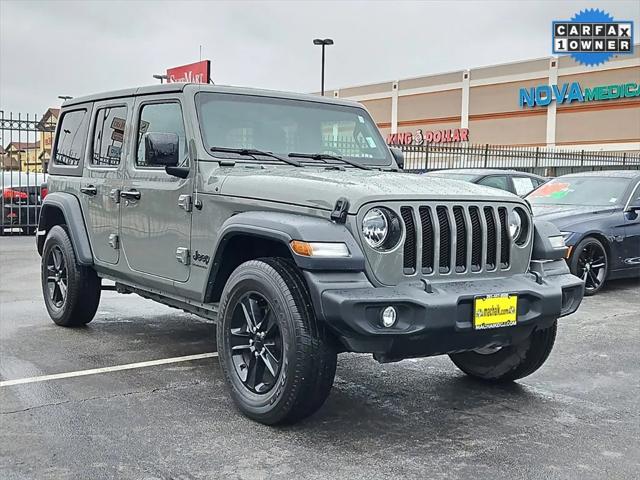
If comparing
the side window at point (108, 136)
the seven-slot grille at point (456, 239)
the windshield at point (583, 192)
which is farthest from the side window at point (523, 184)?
the seven-slot grille at point (456, 239)

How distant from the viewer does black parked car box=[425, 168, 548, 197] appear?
1129 centimetres

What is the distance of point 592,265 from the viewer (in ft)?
28.9

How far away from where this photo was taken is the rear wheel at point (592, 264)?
869 cm

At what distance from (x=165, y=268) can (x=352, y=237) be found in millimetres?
1879

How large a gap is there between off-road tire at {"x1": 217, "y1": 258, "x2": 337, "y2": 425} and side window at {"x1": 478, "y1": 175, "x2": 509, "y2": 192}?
7.64m

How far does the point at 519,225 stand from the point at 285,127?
1.85 m

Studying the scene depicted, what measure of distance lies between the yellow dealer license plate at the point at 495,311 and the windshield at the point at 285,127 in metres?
1.82

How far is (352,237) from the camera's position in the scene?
3855 mm

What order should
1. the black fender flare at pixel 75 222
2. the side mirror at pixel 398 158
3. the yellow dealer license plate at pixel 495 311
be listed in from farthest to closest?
the black fender flare at pixel 75 222
the side mirror at pixel 398 158
the yellow dealer license plate at pixel 495 311

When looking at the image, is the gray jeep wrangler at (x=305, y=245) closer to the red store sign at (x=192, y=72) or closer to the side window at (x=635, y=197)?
the side window at (x=635, y=197)

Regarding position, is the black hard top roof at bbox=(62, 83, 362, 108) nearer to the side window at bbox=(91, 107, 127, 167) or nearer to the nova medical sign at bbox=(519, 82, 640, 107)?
the side window at bbox=(91, 107, 127, 167)

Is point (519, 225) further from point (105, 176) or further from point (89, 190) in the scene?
point (89, 190)

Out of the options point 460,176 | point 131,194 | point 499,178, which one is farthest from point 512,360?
point 499,178

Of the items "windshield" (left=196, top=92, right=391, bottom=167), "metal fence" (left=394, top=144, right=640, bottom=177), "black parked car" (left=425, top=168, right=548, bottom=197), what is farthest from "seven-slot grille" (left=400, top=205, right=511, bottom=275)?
"metal fence" (left=394, top=144, right=640, bottom=177)
